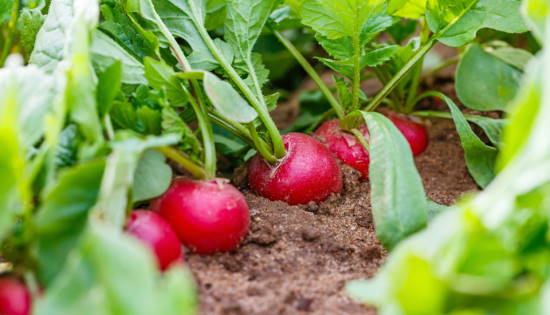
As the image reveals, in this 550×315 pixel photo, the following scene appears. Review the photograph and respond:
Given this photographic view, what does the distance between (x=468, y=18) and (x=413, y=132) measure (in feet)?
1.05

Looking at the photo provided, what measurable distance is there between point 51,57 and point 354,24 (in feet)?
1.91

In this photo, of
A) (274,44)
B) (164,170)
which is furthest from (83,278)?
(274,44)

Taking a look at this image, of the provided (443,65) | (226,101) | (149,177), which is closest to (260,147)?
(226,101)

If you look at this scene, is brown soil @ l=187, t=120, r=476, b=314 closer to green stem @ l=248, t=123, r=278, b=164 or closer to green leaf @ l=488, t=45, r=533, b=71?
green stem @ l=248, t=123, r=278, b=164

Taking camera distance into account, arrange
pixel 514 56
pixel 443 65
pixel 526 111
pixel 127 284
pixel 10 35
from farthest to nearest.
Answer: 1. pixel 443 65
2. pixel 514 56
3. pixel 10 35
4. pixel 526 111
5. pixel 127 284

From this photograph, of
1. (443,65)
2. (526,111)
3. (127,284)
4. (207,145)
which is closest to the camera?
(127,284)

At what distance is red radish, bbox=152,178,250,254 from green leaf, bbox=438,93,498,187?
531 mm

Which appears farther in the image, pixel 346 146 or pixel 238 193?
pixel 346 146

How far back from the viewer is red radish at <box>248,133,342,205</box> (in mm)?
1298

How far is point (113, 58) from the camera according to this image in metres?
1.14

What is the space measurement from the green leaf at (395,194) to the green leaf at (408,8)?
0.38m

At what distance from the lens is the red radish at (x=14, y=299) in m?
0.85

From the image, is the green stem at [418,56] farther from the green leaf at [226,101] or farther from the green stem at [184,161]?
the green stem at [184,161]

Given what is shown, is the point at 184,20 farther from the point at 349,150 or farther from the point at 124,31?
the point at 349,150
